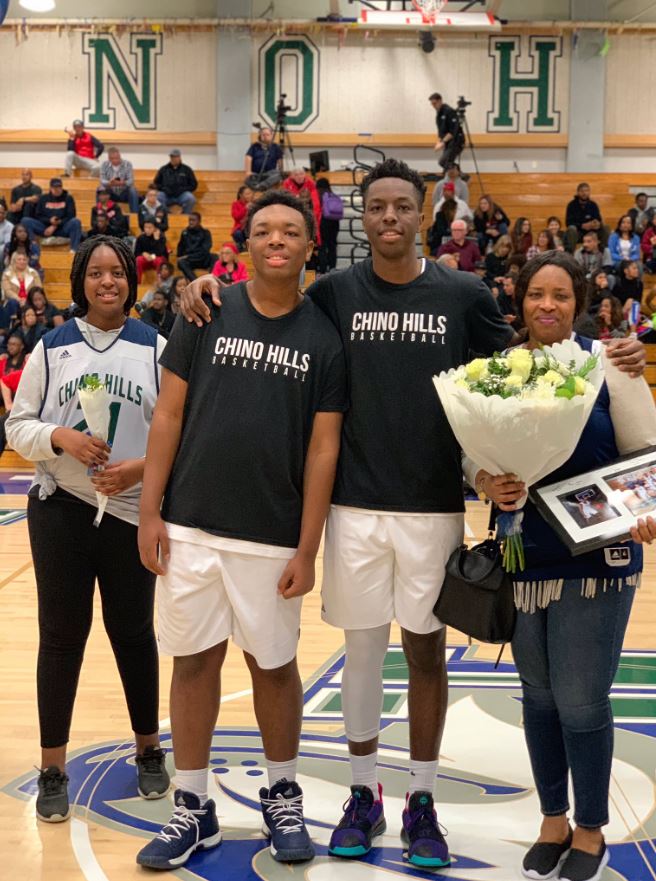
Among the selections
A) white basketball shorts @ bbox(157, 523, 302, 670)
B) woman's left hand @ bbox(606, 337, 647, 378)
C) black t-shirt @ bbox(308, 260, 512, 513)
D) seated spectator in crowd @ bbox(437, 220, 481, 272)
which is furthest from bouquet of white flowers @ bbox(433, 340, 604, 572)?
seated spectator in crowd @ bbox(437, 220, 481, 272)

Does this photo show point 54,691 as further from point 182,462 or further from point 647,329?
point 647,329

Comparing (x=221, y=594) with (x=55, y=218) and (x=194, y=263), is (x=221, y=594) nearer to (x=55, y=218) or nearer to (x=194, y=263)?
(x=194, y=263)

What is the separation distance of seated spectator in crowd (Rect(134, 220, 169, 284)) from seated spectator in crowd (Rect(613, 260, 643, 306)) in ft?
18.8

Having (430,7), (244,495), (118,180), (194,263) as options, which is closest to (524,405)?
(244,495)

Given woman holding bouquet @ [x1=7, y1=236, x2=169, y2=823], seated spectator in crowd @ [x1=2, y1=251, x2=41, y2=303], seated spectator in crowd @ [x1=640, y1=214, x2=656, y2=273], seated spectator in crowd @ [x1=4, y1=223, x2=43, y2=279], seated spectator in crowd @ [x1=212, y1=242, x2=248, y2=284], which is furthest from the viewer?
seated spectator in crowd @ [x1=640, y1=214, x2=656, y2=273]

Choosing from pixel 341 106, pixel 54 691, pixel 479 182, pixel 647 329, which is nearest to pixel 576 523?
pixel 647 329

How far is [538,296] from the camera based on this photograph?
2.87 m

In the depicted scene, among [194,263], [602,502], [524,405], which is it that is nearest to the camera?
[524,405]

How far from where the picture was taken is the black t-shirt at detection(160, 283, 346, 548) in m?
2.96

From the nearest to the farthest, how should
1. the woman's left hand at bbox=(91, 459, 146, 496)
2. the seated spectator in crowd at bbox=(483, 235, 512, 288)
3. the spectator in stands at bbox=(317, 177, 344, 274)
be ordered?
the woman's left hand at bbox=(91, 459, 146, 496), the seated spectator in crowd at bbox=(483, 235, 512, 288), the spectator in stands at bbox=(317, 177, 344, 274)

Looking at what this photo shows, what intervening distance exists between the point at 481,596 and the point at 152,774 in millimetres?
1315

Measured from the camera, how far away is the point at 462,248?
1351cm

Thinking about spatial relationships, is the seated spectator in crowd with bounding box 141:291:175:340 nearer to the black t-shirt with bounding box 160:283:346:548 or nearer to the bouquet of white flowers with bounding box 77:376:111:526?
the bouquet of white flowers with bounding box 77:376:111:526

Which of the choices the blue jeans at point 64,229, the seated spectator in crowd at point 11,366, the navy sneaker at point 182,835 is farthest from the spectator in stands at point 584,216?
the navy sneaker at point 182,835
